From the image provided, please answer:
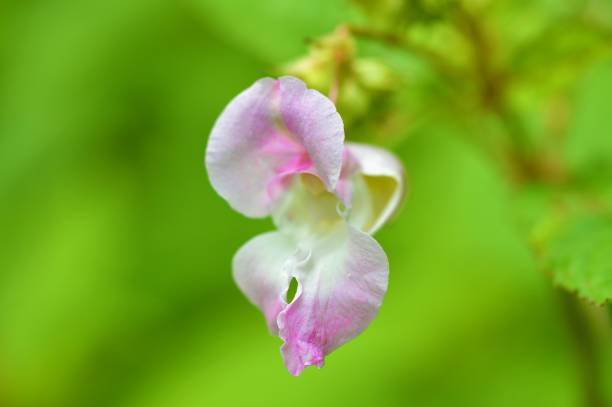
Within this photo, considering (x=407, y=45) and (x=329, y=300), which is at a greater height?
(x=407, y=45)

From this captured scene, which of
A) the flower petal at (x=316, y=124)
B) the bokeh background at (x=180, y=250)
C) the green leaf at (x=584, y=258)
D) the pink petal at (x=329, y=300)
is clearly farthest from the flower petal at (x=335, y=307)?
the bokeh background at (x=180, y=250)

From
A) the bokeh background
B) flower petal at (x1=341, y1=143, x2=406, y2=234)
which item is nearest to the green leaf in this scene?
flower petal at (x1=341, y1=143, x2=406, y2=234)

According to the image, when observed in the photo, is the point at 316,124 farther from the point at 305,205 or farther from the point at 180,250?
the point at 180,250

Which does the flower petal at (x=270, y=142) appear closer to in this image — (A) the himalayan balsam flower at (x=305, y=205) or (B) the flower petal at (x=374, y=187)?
(A) the himalayan balsam flower at (x=305, y=205)

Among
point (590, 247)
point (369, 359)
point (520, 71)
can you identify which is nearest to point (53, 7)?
point (369, 359)

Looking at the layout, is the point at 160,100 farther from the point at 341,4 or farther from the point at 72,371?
the point at 341,4

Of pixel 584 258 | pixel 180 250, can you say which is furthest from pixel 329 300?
pixel 180 250

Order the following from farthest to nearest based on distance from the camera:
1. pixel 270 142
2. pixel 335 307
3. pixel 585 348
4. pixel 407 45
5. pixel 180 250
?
pixel 180 250 → pixel 585 348 → pixel 407 45 → pixel 270 142 → pixel 335 307
